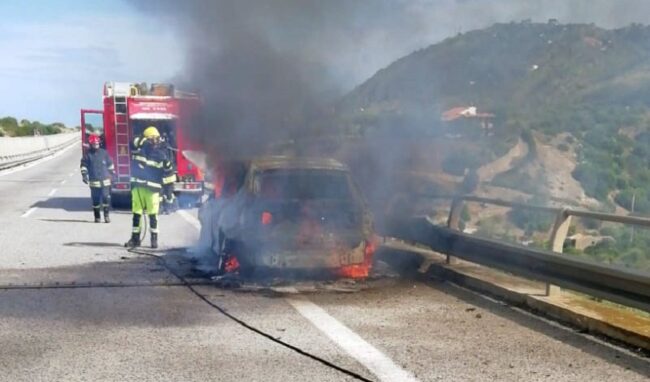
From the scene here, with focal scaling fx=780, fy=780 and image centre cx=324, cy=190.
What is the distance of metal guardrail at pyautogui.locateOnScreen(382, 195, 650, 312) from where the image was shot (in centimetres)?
596

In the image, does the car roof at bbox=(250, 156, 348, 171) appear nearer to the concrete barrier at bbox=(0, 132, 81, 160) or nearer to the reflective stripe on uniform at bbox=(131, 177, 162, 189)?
the reflective stripe on uniform at bbox=(131, 177, 162, 189)

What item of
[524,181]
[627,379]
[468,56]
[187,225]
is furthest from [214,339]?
[524,181]

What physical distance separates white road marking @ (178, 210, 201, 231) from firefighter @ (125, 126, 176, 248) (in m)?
2.92

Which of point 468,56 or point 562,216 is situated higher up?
point 468,56

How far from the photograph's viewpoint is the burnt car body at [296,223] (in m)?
8.23

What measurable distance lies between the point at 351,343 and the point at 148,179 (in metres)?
6.73

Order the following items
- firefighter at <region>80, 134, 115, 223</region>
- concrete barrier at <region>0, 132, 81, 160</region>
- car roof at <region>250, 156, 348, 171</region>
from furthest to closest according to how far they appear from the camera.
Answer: concrete barrier at <region>0, 132, 81, 160</region>
firefighter at <region>80, 134, 115, 223</region>
car roof at <region>250, 156, 348, 171</region>

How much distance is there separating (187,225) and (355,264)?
7.66 metres

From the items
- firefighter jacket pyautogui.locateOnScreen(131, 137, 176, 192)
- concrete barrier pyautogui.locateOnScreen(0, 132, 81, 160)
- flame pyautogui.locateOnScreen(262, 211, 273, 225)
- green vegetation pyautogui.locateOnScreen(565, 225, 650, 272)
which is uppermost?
firefighter jacket pyautogui.locateOnScreen(131, 137, 176, 192)

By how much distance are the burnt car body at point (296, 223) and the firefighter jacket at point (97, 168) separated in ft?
24.6

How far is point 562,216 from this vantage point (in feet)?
23.7

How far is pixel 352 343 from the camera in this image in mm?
5855

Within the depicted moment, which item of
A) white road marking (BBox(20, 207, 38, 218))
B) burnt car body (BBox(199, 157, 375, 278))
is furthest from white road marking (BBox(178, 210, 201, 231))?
burnt car body (BBox(199, 157, 375, 278))

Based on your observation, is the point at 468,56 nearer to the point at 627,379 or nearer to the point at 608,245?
the point at 627,379
